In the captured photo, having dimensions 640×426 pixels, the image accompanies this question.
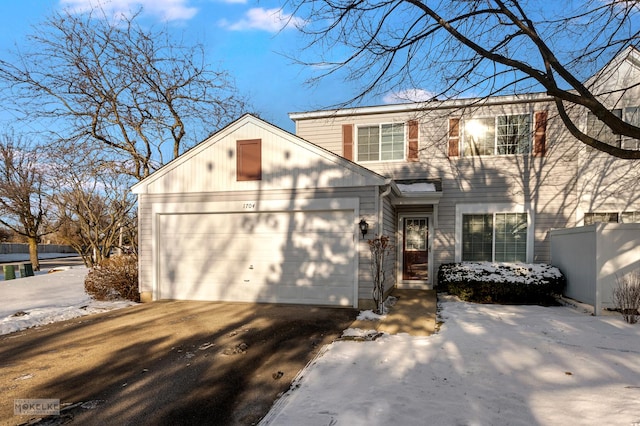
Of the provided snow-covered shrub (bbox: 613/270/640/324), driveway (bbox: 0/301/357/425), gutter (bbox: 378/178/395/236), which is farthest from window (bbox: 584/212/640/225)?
driveway (bbox: 0/301/357/425)

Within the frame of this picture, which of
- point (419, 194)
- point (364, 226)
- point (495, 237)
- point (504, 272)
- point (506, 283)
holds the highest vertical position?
point (419, 194)

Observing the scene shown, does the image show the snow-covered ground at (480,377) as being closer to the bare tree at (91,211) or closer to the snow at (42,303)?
the snow at (42,303)

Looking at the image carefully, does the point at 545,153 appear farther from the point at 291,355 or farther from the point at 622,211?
the point at 291,355

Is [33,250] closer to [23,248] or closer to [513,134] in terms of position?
[513,134]

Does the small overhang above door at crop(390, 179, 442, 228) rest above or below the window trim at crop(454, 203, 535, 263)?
above

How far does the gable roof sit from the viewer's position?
324 inches

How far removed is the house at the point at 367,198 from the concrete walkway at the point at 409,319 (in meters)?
0.74

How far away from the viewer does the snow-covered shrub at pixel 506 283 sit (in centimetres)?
878

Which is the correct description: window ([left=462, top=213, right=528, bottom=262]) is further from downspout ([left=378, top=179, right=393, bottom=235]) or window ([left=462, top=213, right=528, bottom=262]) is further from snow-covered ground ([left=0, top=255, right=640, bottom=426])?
downspout ([left=378, top=179, right=393, bottom=235])

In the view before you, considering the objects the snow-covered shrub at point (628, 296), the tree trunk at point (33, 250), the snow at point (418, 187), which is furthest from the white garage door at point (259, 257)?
the tree trunk at point (33, 250)

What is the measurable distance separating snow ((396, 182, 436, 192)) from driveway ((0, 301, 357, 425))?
13.0 ft

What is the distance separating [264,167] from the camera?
874 centimetres

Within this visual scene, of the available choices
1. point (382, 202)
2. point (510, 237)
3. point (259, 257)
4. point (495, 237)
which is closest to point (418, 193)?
point (382, 202)

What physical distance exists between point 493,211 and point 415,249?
252 cm
